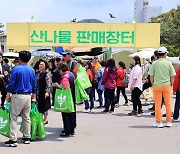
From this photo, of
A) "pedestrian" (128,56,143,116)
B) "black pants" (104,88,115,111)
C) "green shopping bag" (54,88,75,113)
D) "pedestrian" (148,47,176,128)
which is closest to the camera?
"green shopping bag" (54,88,75,113)

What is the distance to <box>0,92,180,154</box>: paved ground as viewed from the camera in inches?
283

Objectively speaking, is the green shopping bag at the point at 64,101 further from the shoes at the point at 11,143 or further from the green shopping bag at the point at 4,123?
the shoes at the point at 11,143

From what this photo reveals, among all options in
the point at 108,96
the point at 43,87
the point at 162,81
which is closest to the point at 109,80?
the point at 108,96

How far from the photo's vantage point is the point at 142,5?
103062 mm

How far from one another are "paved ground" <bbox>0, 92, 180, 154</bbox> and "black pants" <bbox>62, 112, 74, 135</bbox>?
175mm

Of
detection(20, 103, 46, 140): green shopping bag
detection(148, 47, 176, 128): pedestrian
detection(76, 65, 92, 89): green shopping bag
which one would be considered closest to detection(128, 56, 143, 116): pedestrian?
detection(76, 65, 92, 89): green shopping bag

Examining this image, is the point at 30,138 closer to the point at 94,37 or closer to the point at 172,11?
the point at 94,37

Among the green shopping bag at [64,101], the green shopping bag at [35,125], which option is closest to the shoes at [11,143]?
the green shopping bag at [35,125]

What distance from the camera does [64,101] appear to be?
8.11m

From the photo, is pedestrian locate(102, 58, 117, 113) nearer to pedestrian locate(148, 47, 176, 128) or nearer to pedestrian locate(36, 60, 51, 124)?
pedestrian locate(148, 47, 176, 128)

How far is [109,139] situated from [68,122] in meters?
0.91

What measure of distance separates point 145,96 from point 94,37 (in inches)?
708

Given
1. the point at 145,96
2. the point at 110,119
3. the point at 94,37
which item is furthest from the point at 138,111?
the point at 94,37

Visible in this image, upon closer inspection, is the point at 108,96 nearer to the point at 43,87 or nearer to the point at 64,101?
the point at 43,87
